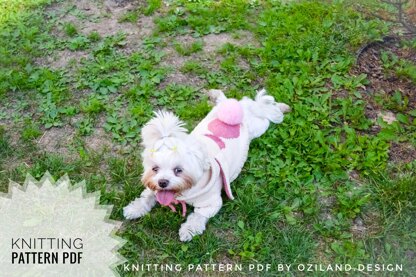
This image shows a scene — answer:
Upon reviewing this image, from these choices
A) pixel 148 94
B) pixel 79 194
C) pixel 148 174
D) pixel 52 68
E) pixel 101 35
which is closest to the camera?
pixel 148 174

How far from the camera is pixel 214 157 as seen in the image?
9.63ft

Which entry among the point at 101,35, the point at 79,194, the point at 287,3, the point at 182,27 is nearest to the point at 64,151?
the point at 79,194

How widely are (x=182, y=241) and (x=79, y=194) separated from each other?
2.86ft

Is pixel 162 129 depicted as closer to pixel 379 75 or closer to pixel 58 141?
→ pixel 58 141

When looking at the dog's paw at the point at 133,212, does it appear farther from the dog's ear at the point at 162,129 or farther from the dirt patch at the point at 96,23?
the dirt patch at the point at 96,23

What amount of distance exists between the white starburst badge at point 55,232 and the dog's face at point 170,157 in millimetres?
623

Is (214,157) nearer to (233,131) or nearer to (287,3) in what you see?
(233,131)

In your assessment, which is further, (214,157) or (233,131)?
(233,131)

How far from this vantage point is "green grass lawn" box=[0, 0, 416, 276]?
3.00m

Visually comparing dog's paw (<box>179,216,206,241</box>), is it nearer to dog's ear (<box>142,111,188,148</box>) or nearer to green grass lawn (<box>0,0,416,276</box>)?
green grass lawn (<box>0,0,416,276</box>)

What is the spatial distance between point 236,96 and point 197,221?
150 centimetres

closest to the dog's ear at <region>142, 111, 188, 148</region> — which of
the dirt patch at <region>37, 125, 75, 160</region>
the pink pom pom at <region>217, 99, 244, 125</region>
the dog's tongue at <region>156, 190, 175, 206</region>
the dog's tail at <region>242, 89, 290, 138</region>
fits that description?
the dog's tongue at <region>156, 190, 175, 206</region>

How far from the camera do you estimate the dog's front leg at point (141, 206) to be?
120 inches

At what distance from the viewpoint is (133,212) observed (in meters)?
3.04
